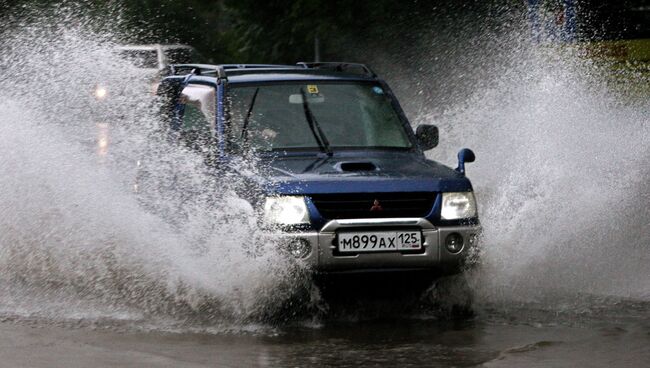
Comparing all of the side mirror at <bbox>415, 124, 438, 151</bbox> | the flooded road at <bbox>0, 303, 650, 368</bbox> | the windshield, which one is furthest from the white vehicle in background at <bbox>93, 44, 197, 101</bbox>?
the flooded road at <bbox>0, 303, 650, 368</bbox>

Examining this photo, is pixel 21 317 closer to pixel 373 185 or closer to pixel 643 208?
pixel 373 185

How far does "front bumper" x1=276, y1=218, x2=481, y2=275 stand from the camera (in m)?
8.56

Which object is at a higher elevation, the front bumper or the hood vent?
the hood vent

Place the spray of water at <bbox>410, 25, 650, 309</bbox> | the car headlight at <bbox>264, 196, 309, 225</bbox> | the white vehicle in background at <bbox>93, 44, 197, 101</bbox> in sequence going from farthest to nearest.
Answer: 1. the white vehicle in background at <bbox>93, 44, 197, 101</bbox>
2. the spray of water at <bbox>410, 25, 650, 309</bbox>
3. the car headlight at <bbox>264, 196, 309, 225</bbox>

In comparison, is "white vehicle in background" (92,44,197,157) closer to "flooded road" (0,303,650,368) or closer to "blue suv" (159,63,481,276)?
"blue suv" (159,63,481,276)

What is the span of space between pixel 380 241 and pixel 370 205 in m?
0.22

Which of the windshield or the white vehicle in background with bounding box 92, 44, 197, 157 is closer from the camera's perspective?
the windshield

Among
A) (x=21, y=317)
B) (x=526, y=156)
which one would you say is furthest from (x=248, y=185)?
(x=526, y=156)

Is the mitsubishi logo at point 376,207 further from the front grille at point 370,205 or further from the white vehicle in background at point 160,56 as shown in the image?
the white vehicle in background at point 160,56

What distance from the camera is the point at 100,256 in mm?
9953

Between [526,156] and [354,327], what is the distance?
4812 mm

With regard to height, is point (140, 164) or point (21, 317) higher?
point (140, 164)

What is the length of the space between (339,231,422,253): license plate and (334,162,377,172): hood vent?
570 mm

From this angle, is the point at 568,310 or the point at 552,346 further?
the point at 568,310
